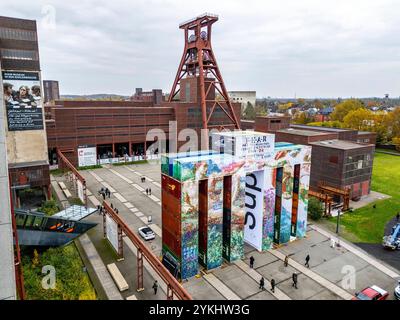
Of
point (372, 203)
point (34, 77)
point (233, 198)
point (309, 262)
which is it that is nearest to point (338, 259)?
point (309, 262)

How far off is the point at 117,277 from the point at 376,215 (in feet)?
113

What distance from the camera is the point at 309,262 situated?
2741 centimetres

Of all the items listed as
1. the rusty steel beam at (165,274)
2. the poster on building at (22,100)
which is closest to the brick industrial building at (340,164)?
the rusty steel beam at (165,274)

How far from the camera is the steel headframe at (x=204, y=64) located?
2559 inches

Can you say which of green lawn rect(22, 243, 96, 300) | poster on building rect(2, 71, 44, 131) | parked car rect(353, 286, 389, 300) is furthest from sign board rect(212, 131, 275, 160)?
poster on building rect(2, 71, 44, 131)

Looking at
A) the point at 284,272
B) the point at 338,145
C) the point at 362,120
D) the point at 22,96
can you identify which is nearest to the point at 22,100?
the point at 22,96

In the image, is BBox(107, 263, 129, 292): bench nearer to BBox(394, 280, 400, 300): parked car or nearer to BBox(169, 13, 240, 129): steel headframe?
BBox(394, 280, 400, 300): parked car

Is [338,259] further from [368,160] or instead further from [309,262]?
[368,160]

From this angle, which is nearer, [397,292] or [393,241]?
[397,292]

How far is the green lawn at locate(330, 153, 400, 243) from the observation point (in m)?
34.0

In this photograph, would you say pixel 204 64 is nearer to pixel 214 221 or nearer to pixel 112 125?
pixel 112 125

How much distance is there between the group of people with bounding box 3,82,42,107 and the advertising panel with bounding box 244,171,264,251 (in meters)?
30.8

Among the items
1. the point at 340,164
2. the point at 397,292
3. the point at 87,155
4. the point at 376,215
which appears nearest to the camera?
the point at 397,292

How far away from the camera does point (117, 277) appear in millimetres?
24000
